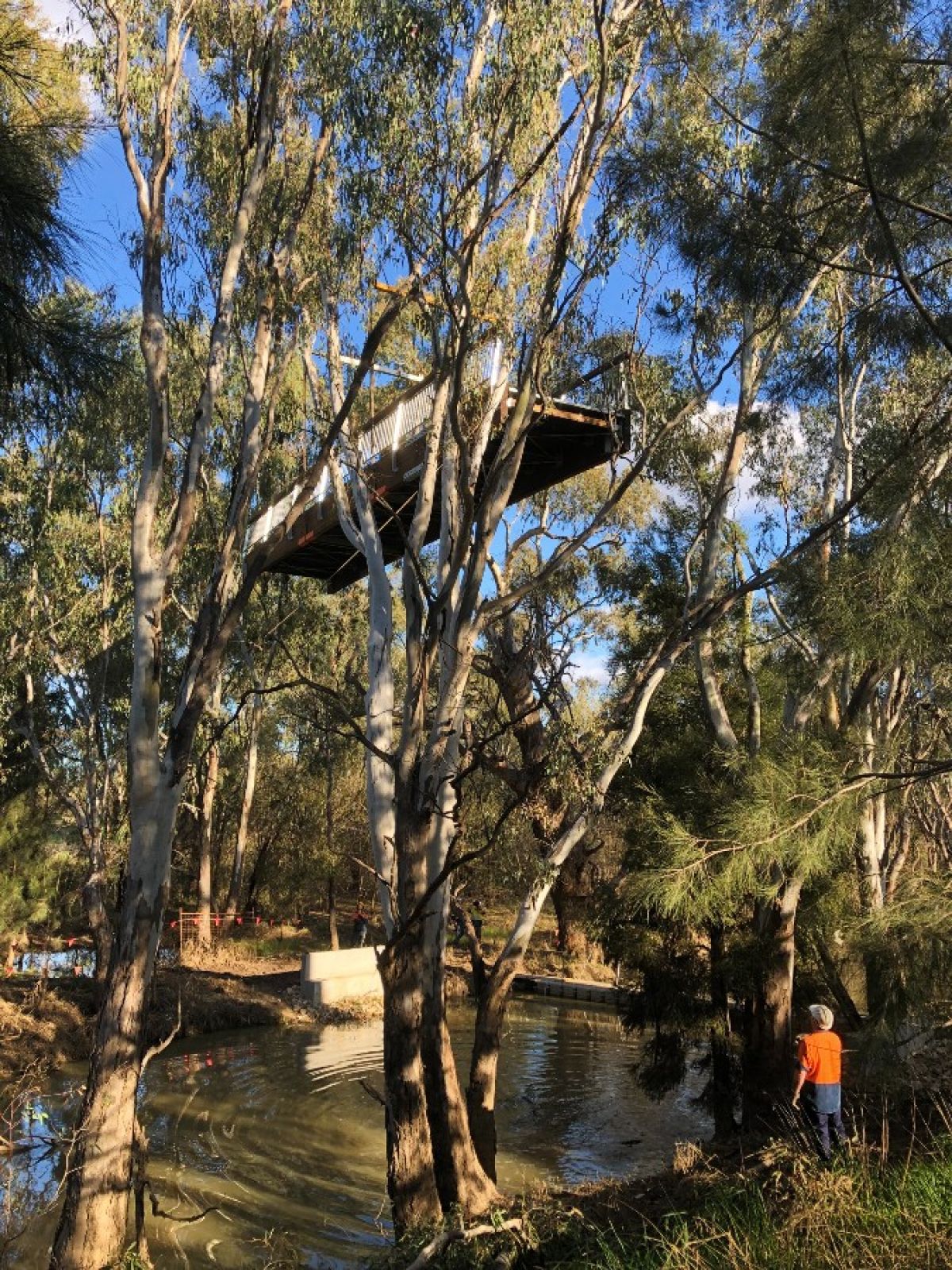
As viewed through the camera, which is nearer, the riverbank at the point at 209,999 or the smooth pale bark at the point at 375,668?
the smooth pale bark at the point at 375,668

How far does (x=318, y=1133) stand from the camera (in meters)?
9.97

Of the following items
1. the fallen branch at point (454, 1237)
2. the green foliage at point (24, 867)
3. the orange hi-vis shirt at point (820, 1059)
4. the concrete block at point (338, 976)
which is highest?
the green foliage at point (24, 867)

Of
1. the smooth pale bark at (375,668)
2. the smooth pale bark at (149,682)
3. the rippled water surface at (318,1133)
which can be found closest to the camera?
the smooth pale bark at (149,682)

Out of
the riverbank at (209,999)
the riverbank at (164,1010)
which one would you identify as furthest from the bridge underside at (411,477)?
the riverbank at (164,1010)

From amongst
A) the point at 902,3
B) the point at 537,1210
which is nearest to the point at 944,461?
the point at 902,3

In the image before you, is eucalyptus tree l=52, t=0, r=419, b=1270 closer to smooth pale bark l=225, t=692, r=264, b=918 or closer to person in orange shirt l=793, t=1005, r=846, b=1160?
person in orange shirt l=793, t=1005, r=846, b=1160

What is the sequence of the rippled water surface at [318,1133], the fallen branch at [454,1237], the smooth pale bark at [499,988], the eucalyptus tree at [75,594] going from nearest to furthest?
the fallen branch at [454,1237] < the smooth pale bark at [499,988] < the rippled water surface at [318,1133] < the eucalyptus tree at [75,594]

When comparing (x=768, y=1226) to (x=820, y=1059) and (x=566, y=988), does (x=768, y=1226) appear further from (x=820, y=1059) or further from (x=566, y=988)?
(x=566, y=988)

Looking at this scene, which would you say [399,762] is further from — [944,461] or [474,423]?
[944,461]

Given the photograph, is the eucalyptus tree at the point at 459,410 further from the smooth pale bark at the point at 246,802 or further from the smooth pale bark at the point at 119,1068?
the smooth pale bark at the point at 246,802

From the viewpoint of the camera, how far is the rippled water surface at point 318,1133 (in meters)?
7.21

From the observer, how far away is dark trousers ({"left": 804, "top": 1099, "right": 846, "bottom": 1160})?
515cm

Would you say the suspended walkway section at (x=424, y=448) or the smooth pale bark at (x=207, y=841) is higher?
the suspended walkway section at (x=424, y=448)

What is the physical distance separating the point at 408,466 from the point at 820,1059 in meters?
4.98
